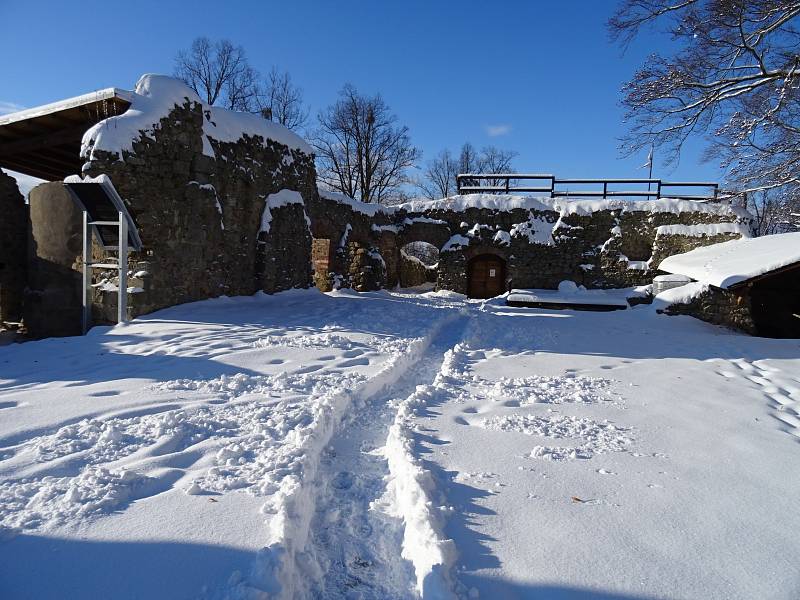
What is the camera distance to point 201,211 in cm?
930

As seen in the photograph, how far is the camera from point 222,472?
9.56 ft

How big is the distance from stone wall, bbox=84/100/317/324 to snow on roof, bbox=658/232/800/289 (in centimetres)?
981

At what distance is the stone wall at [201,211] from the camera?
26.5ft

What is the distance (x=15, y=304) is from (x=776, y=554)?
1348cm

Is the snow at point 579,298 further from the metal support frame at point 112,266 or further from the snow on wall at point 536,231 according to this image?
the metal support frame at point 112,266

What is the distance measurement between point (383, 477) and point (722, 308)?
9.35 metres

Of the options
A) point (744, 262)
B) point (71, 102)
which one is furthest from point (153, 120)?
point (744, 262)

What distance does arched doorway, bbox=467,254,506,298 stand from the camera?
19.2 m

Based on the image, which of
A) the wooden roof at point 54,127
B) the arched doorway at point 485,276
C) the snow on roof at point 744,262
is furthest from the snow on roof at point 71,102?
the arched doorway at point 485,276

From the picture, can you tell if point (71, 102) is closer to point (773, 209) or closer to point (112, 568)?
point (112, 568)

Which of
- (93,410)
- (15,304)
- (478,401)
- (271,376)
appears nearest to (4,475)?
(93,410)

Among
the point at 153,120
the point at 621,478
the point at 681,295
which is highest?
the point at 153,120

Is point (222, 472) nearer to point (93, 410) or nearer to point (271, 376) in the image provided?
point (93, 410)

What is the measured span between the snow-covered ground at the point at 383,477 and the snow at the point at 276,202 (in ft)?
18.3
